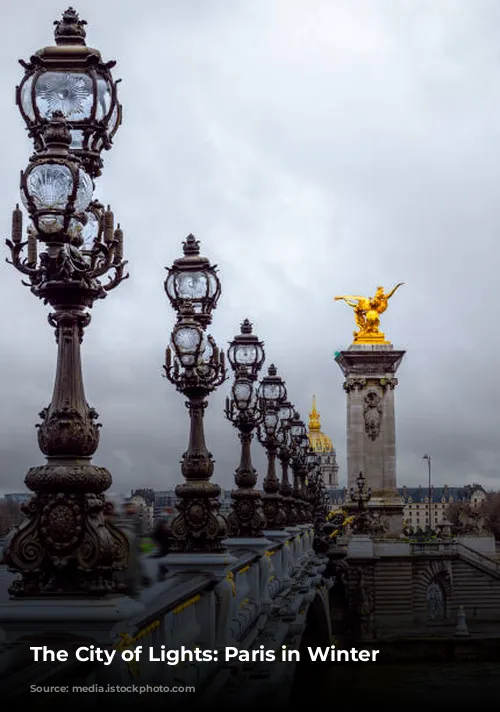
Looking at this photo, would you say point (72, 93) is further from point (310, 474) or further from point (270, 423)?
point (310, 474)

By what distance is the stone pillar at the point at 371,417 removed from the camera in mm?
90875

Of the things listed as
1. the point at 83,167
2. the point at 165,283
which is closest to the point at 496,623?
the point at 165,283

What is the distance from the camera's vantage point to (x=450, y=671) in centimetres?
5494

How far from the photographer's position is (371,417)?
9119cm

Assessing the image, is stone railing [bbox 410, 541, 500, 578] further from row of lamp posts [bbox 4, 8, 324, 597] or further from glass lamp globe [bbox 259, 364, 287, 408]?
row of lamp posts [bbox 4, 8, 324, 597]

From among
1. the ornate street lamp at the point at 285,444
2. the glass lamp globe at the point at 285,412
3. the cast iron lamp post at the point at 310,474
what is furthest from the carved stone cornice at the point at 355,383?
the glass lamp globe at the point at 285,412

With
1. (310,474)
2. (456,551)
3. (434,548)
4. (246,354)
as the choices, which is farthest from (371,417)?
(246,354)

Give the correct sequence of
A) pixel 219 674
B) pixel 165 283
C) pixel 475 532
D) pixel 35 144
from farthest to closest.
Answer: pixel 475 532
pixel 165 283
pixel 219 674
pixel 35 144

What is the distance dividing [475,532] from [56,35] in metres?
94.1

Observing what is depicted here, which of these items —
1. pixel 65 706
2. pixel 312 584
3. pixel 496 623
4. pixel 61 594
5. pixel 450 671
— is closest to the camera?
pixel 65 706

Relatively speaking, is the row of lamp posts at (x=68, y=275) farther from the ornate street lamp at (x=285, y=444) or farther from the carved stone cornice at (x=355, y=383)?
the carved stone cornice at (x=355, y=383)

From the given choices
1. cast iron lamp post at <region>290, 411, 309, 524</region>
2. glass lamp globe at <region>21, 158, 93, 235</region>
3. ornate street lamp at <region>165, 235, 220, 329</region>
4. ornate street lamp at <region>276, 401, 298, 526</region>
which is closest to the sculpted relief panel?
cast iron lamp post at <region>290, 411, 309, 524</region>

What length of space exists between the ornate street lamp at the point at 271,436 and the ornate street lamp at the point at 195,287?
9.37 meters

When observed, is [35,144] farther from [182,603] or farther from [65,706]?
[65,706]
